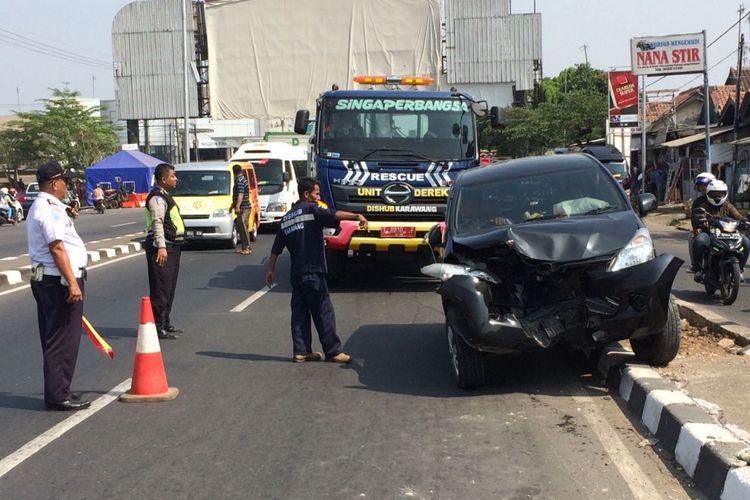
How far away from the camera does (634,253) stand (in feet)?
21.1

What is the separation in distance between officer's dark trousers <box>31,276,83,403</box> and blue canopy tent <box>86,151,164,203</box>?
141 ft

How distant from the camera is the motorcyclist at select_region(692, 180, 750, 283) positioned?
10.8m

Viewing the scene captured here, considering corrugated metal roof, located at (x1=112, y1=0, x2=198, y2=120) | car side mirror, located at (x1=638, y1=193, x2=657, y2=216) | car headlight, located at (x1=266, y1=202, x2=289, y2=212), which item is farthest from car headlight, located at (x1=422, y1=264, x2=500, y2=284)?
corrugated metal roof, located at (x1=112, y1=0, x2=198, y2=120)

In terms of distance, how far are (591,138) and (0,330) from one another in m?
49.9

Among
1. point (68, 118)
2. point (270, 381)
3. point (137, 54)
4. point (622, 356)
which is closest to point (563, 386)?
point (622, 356)

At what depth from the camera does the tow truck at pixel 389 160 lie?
12.1 metres

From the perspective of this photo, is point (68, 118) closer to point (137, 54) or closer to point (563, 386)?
point (137, 54)

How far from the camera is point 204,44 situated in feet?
124

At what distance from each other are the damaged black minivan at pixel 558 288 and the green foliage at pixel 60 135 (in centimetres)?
5768

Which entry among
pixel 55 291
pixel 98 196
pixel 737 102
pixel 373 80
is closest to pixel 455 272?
pixel 55 291

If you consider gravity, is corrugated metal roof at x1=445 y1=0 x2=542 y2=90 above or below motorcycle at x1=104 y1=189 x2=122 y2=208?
above

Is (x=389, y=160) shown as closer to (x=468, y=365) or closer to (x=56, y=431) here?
(x=468, y=365)

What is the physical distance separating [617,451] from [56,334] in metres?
3.89

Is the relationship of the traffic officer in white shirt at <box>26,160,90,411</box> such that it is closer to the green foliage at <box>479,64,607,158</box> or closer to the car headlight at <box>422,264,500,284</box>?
the car headlight at <box>422,264,500,284</box>
